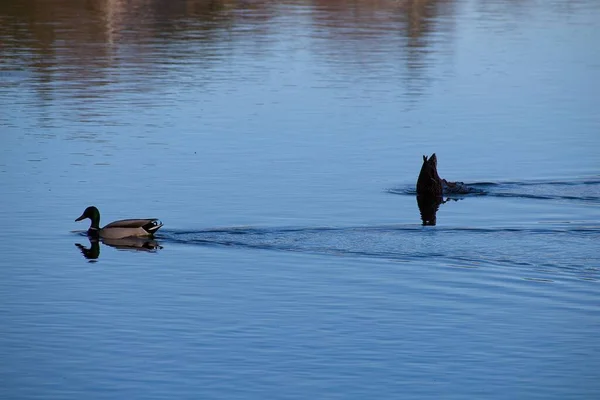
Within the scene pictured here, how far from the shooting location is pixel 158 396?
520 inches

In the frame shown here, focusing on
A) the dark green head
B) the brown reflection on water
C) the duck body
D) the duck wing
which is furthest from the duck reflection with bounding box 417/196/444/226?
the brown reflection on water

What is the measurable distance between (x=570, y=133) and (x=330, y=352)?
17337mm

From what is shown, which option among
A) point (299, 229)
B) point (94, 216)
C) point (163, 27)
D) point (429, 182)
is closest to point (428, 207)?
point (429, 182)

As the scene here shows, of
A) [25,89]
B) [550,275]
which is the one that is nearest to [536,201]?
[550,275]

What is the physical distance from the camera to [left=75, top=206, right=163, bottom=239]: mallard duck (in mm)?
20031

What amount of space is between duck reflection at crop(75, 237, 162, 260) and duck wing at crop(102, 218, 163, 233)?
22 cm

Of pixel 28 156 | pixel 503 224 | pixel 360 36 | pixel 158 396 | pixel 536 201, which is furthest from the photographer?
pixel 360 36

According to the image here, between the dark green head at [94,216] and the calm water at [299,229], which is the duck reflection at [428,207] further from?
the dark green head at [94,216]

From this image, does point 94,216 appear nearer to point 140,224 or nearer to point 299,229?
point 140,224

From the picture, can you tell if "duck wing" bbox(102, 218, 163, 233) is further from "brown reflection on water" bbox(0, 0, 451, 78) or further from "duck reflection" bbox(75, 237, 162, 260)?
"brown reflection on water" bbox(0, 0, 451, 78)

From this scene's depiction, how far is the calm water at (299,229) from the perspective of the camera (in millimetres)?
14234

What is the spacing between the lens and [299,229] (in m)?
20.8

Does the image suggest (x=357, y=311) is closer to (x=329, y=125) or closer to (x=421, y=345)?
(x=421, y=345)

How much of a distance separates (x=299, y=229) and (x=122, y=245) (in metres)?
2.63
